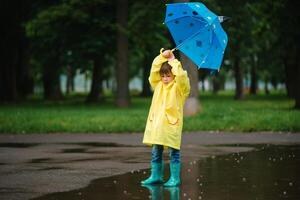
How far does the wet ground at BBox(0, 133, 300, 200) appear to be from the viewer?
8.66m

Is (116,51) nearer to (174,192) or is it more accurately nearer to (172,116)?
(172,116)

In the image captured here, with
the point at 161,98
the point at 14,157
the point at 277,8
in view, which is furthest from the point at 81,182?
the point at 277,8

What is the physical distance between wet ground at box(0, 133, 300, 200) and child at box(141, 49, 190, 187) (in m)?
0.37

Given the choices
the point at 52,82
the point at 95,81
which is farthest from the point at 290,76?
the point at 52,82

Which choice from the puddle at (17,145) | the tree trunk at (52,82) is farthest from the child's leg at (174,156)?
the tree trunk at (52,82)

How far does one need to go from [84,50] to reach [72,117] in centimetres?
1334

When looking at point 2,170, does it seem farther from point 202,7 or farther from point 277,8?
point 277,8

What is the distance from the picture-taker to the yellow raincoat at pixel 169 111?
9.38 metres

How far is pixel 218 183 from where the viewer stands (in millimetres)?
9414

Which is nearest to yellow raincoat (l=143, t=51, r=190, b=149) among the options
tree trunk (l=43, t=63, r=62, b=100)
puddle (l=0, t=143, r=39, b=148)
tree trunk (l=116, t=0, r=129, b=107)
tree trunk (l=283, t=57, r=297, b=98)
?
puddle (l=0, t=143, r=39, b=148)

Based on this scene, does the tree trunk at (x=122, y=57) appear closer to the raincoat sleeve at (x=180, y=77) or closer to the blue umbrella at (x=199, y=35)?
the blue umbrella at (x=199, y=35)

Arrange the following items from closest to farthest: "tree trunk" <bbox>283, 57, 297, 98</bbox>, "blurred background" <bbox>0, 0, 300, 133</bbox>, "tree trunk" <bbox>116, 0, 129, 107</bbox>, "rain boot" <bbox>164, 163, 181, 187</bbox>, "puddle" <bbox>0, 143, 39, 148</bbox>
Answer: "rain boot" <bbox>164, 163, 181, 187</bbox>, "puddle" <bbox>0, 143, 39, 148</bbox>, "blurred background" <bbox>0, 0, 300, 133</bbox>, "tree trunk" <bbox>116, 0, 129, 107</bbox>, "tree trunk" <bbox>283, 57, 297, 98</bbox>

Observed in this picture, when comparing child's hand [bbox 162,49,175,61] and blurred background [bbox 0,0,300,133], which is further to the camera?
blurred background [bbox 0,0,300,133]

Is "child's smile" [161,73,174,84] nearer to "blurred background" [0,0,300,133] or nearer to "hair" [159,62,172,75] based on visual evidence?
"hair" [159,62,172,75]
